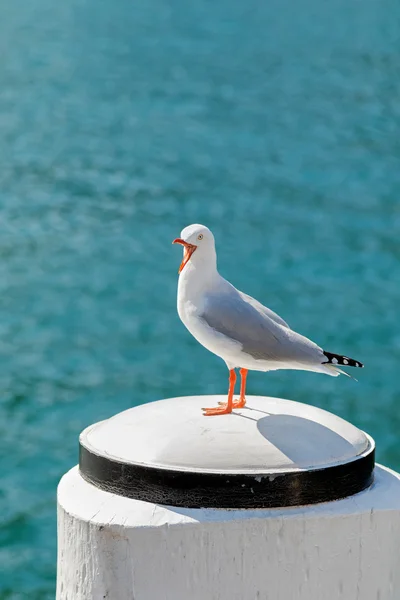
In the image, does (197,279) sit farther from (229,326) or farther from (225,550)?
(225,550)

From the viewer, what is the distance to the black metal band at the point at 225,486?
1.06 meters

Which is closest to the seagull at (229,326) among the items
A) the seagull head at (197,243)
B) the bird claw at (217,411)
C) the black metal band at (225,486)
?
the seagull head at (197,243)

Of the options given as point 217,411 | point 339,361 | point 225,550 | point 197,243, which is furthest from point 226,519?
point 197,243

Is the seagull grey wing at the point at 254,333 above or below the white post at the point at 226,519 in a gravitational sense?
above

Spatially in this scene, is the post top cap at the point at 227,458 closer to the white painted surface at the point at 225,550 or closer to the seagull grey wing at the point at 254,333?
the white painted surface at the point at 225,550

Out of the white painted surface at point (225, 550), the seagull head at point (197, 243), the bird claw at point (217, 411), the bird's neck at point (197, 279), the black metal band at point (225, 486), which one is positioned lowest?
the white painted surface at point (225, 550)

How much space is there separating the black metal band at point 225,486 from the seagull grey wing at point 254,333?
0.32 m

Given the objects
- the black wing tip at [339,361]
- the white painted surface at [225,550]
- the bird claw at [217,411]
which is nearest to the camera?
the white painted surface at [225,550]

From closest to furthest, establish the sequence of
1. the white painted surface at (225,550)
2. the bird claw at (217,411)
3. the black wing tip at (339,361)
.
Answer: the white painted surface at (225,550)
the bird claw at (217,411)
the black wing tip at (339,361)

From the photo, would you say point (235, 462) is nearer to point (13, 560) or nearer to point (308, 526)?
point (308, 526)

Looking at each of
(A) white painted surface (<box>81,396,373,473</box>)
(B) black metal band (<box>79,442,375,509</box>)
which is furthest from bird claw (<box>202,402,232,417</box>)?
(B) black metal band (<box>79,442,375,509</box>)

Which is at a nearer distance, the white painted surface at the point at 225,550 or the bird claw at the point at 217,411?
the white painted surface at the point at 225,550

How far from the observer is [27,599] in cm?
345

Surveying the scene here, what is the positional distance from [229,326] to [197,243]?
0.13 metres
